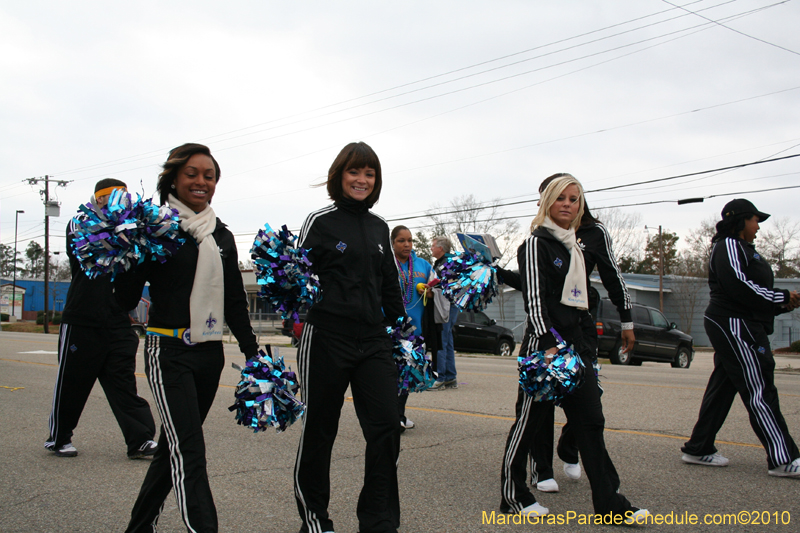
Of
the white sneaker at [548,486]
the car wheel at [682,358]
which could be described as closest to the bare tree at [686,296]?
the car wheel at [682,358]

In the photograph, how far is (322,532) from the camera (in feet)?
10.9

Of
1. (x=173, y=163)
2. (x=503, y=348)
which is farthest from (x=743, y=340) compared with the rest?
(x=503, y=348)

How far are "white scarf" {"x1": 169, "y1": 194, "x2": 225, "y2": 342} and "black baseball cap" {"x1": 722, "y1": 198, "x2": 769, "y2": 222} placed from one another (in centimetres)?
380

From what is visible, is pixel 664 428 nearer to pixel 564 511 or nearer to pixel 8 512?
pixel 564 511

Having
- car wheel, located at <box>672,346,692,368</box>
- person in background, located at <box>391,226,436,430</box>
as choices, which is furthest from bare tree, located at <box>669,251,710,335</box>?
person in background, located at <box>391,226,436,430</box>

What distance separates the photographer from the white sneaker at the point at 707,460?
4.89 m

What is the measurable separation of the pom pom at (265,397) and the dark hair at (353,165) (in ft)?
3.13

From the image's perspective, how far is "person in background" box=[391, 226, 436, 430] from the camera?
618cm

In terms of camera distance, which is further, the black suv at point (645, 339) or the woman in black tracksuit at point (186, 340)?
the black suv at point (645, 339)

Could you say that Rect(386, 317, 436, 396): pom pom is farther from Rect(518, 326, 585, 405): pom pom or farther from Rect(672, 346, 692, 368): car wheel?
Rect(672, 346, 692, 368): car wheel

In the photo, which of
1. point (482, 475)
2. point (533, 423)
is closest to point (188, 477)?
point (533, 423)

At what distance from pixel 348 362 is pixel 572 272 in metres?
1.45

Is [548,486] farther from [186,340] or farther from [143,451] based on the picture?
[143,451]

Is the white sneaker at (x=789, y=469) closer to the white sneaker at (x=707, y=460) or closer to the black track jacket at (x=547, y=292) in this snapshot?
the white sneaker at (x=707, y=460)
